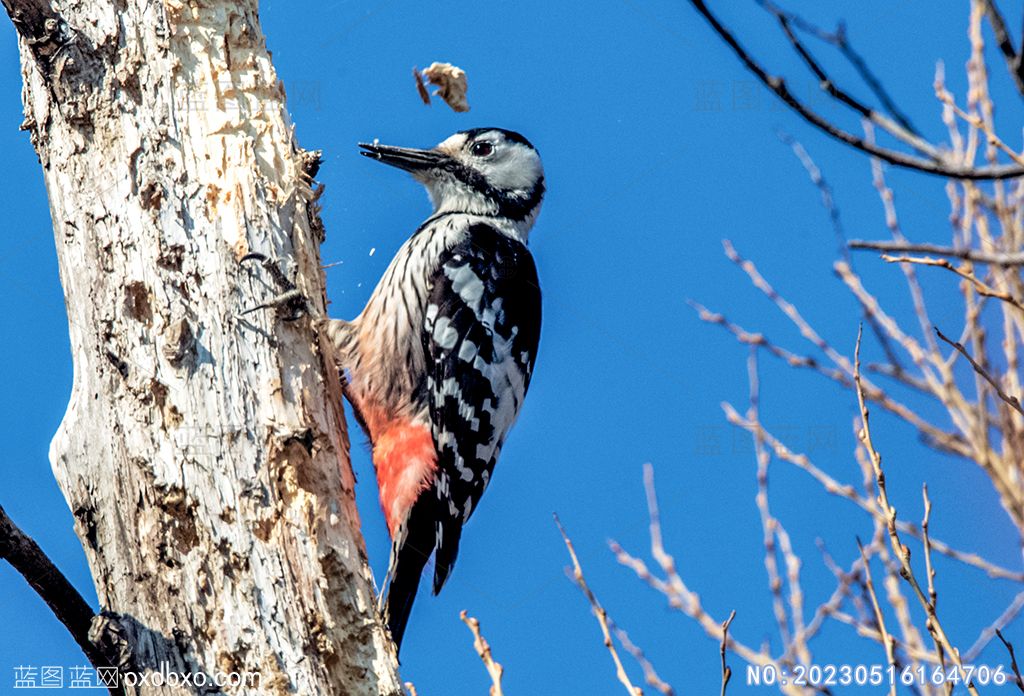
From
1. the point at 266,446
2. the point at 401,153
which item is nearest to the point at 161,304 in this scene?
the point at 266,446

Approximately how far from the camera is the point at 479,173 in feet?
14.2

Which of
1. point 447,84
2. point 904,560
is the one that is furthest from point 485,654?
point 447,84

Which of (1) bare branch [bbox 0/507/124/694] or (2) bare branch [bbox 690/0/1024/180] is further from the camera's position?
(1) bare branch [bbox 0/507/124/694]

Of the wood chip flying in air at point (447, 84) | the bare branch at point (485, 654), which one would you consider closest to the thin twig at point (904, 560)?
the bare branch at point (485, 654)

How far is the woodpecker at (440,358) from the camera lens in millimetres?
3467

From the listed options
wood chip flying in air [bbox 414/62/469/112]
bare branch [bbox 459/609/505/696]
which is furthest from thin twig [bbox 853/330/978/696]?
wood chip flying in air [bbox 414/62/469/112]

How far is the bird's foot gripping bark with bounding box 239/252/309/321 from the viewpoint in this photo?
2.73 metres

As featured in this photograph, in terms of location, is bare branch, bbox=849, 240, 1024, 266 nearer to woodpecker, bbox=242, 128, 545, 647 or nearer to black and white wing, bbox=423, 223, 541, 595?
woodpecker, bbox=242, 128, 545, 647

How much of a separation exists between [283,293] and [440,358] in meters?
1.03

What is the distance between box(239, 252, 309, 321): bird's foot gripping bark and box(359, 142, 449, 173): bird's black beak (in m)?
1.24

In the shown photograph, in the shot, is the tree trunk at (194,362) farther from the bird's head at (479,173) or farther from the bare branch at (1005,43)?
the bare branch at (1005,43)

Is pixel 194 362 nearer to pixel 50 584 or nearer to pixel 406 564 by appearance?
pixel 50 584

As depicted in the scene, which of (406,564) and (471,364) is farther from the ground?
(471,364)

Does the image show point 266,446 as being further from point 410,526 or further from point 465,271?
point 465,271
